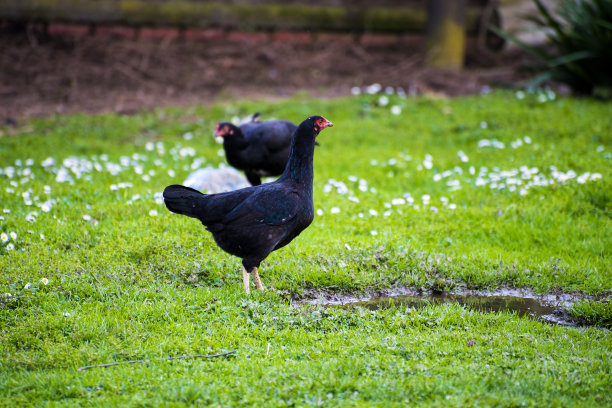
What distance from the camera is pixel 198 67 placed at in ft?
42.7

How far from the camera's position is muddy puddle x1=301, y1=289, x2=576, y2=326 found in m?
5.41

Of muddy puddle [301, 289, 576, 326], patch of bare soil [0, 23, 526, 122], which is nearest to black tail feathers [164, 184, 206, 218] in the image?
muddy puddle [301, 289, 576, 326]

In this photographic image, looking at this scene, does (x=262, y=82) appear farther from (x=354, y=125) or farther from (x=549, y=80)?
(x=549, y=80)

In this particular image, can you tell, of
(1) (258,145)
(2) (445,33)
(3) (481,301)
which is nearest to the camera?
(3) (481,301)

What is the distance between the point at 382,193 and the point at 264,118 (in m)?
3.52

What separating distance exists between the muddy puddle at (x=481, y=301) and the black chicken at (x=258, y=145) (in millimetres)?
2430

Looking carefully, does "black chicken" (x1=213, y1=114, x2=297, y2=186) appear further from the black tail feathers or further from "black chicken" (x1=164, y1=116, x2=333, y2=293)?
the black tail feathers

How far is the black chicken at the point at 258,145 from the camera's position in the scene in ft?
24.8

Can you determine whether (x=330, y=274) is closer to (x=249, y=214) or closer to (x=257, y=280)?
(x=257, y=280)

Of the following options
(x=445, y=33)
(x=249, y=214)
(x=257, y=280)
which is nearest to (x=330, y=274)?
(x=257, y=280)

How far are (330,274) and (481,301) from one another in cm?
134

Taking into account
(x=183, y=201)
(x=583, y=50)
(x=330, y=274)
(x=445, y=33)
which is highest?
(x=445, y=33)

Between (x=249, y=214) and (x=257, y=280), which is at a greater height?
(x=249, y=214)

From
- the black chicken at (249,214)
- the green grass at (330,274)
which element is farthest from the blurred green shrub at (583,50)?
the black chicken at (249,214)
